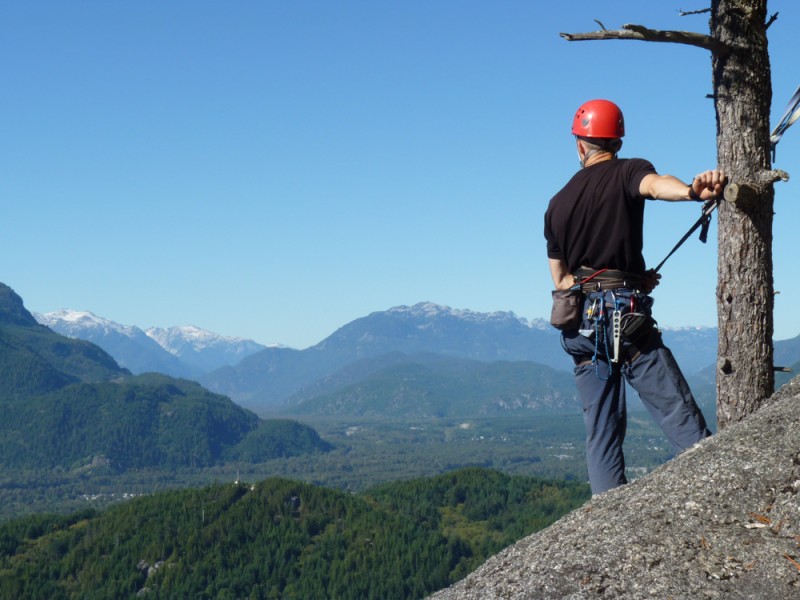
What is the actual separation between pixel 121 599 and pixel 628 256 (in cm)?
19509

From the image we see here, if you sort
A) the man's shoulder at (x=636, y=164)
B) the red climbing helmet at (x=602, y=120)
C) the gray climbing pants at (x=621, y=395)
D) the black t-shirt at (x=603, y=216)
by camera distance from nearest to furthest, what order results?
the man's shoulder at (x=636, y=164) → the black t-shirt at (x=603, y=216) → the gray climbing pants at (x=621, y=395) → the red climbing helmet at (x=602, y=120)

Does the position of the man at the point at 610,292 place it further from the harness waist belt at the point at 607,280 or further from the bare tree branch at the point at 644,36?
the bare tree branch at the point at 644,36

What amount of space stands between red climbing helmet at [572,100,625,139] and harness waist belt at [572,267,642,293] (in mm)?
1441

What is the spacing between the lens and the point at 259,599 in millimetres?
193000

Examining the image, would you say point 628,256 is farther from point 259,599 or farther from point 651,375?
point 259,599

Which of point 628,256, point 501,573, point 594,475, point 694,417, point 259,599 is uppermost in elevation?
point 628,256

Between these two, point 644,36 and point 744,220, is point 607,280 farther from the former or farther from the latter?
point 644,36

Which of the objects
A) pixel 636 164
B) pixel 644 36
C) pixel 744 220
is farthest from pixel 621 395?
pixel 644 36

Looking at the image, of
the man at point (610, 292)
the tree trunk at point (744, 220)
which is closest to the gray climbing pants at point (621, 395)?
the man at point (610, 292)

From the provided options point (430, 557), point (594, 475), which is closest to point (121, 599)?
point (430, 557)

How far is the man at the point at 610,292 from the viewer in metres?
9.88

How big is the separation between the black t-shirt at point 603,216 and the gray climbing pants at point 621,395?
0.79 metres

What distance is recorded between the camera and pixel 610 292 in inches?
394

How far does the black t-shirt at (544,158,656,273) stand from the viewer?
9.73 metres
